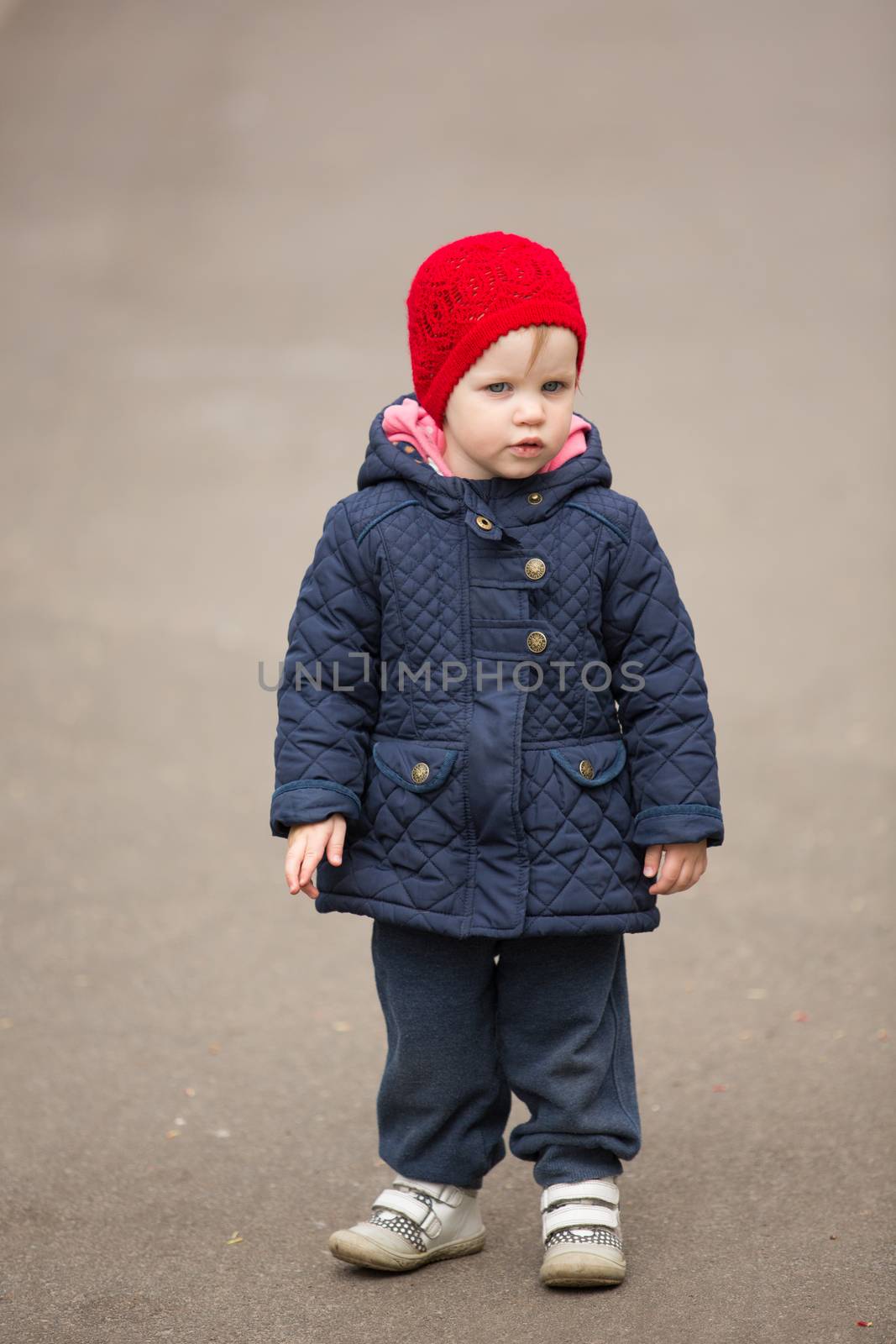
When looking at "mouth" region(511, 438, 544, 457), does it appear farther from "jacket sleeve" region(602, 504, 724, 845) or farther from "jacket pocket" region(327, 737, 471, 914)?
"jacket pocket" region(327, 737, 471, 914)

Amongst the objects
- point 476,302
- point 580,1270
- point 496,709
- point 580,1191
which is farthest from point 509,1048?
point 476,302

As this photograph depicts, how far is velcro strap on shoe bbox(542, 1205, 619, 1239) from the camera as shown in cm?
262

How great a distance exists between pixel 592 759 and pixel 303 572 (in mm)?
4682

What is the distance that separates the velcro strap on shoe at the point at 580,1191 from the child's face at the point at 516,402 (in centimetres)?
108

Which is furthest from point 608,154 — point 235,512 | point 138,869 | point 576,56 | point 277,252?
point 138,869

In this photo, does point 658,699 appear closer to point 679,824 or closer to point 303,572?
point 679,824

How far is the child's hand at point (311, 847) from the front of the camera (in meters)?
2.52

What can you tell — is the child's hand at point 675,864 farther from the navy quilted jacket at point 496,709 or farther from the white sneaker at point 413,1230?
the white sneaker at point 413,1230

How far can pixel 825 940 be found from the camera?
4191 mm

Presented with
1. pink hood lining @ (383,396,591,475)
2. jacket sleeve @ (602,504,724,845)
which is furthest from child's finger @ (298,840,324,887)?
pink hood lining @ (383,396,591,475)

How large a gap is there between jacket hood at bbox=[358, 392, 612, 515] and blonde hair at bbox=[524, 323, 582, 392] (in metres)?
0.17

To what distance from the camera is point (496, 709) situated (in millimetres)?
2539

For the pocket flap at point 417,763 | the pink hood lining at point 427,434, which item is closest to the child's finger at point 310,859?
the pocket flap at point 417,763

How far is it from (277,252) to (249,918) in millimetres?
5742
